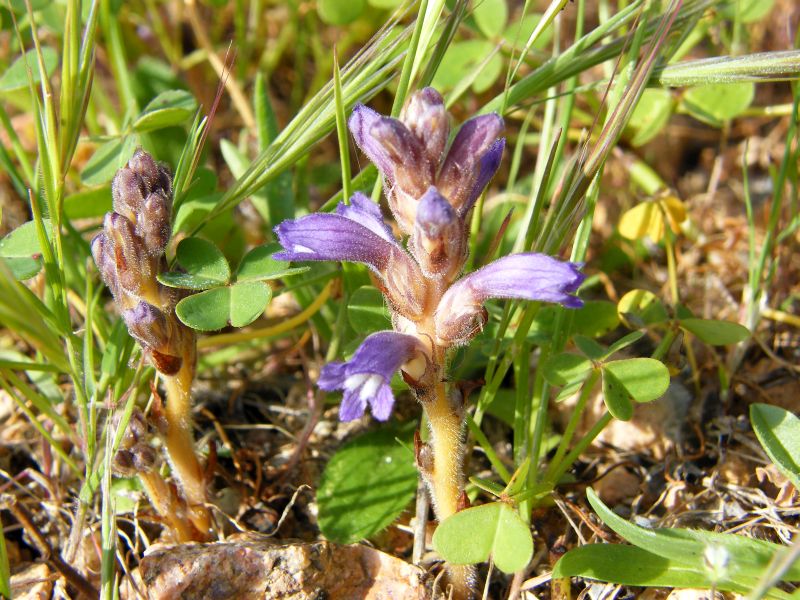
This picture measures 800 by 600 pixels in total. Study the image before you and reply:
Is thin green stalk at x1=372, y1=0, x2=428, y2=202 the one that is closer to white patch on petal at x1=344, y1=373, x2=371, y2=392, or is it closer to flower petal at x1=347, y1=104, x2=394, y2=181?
flower petal at x1=347, y1=104, x2=394, y2=181

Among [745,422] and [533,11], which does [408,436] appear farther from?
[533,11]

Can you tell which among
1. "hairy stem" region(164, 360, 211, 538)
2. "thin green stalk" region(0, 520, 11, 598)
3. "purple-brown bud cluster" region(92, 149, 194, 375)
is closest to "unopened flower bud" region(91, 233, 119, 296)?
"purple-brown bud cluster" region(92, 149, 194, 375)

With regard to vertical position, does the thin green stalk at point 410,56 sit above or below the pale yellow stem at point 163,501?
above

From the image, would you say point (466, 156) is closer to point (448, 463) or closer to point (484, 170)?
point (484, 170)

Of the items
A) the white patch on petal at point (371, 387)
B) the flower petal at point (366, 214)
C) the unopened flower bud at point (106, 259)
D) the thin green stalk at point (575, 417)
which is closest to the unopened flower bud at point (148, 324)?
the unopened flower bud at point (106, 259)

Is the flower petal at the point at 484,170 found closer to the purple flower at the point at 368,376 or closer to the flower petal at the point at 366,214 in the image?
the flower petal at the point at 366,214

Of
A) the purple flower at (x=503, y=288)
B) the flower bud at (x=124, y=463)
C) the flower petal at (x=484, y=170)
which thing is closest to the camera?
the purple flower at (x=503, y=288)
